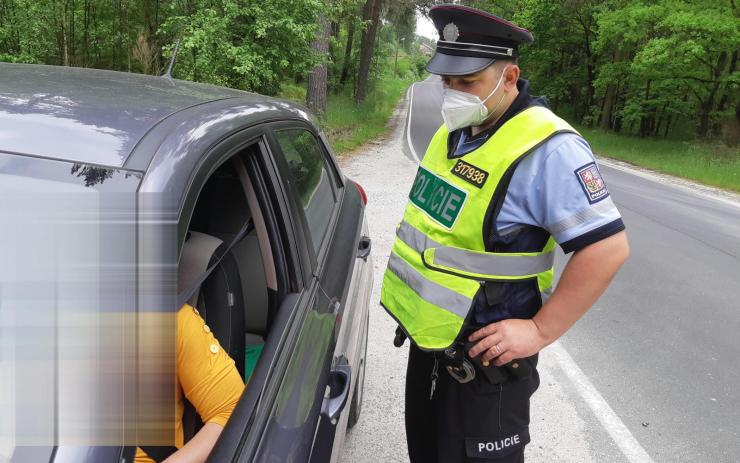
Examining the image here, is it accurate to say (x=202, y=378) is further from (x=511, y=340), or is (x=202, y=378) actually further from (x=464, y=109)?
(x=464, y=109)

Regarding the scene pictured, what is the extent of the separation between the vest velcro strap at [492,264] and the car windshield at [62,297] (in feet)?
2.93

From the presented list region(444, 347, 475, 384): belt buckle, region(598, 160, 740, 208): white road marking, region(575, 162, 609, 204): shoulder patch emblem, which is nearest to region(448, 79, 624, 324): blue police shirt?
region(575, 162, 609, 204): shoulder patch emblem

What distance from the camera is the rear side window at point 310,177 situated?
2.02 m

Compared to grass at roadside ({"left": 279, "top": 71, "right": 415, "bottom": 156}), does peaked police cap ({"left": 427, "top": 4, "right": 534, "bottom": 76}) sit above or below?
above

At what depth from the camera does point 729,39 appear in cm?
1652

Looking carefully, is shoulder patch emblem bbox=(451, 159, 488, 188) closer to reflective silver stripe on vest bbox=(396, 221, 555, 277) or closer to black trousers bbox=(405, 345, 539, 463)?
reflective silver stripe on vest bbox=(396, 221, 555, 277)

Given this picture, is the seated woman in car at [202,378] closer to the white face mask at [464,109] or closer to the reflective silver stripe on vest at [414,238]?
the reflective silver stripe on vest at [414,238]

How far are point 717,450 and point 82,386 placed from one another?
129 inches

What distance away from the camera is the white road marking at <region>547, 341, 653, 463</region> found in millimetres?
2926

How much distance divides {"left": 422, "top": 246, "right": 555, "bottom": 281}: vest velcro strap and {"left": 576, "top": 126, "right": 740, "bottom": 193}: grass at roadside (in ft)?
44.8

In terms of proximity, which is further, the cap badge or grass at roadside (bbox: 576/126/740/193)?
grass at roadside (bbox: 576/126/740/193)

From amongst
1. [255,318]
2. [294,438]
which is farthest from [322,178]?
[294,438]

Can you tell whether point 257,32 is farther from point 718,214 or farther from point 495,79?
point 718,214

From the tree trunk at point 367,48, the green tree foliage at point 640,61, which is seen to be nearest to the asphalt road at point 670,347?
the green tree foliage at point 640,61
